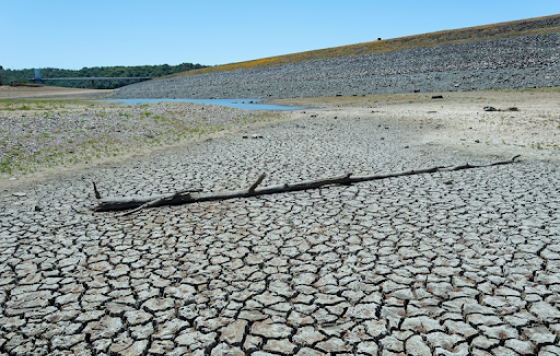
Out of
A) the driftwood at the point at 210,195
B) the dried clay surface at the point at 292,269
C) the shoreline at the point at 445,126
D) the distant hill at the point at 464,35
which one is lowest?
the dried clay surface at the point at 292,269

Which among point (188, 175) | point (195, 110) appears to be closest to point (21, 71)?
point (195, 110)

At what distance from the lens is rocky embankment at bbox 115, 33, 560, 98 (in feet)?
121

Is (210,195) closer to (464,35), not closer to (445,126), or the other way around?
(445,126)

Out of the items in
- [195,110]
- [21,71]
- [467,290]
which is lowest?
[467,290]

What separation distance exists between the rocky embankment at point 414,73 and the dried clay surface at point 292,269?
98.9ft

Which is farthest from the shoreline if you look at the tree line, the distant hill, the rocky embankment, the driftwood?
the tree line

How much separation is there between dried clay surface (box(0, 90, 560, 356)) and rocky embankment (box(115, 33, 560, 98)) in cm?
3015

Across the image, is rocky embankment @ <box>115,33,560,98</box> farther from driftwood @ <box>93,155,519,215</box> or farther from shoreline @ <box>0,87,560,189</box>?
driftwood @ <box>93,155,519,215</box>

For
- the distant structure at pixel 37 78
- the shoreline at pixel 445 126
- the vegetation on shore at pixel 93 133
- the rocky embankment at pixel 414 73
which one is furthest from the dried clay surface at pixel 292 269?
the distant structure at pixel 37 78

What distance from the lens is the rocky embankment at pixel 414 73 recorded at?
37.0 m

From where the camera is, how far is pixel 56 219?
308 inches

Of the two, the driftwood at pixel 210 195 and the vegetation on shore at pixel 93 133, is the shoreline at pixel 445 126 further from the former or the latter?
the driftwood at pixel 210 195

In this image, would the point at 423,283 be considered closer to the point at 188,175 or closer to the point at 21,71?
the point at 188,175

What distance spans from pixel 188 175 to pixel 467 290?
8.07 metres
